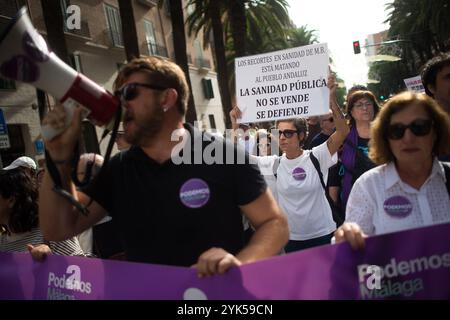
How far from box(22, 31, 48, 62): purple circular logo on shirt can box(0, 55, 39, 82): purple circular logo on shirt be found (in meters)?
0.03

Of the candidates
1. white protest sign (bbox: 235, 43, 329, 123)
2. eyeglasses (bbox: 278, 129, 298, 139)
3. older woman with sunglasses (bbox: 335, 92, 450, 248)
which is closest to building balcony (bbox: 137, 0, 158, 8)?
white protest sign (bbox: 235, 43, 329, 123)

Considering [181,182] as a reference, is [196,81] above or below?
above

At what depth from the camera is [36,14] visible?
18.0 metres

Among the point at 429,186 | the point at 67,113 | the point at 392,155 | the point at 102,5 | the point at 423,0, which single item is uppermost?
the point at 102,5

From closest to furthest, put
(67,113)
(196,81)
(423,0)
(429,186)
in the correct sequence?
1. (67,113)
2. (429,186)
3. (423,0)
4. (196,81)

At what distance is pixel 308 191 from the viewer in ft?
13.5

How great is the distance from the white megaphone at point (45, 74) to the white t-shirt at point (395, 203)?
4.14ft

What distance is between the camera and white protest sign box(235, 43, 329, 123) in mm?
4676

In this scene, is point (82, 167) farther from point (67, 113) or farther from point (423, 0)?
point (423, 0)

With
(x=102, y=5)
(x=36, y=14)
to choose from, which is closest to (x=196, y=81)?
(x=102, y=5)

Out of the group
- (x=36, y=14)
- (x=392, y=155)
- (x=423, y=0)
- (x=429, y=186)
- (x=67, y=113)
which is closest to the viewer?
(x=67, y=113)

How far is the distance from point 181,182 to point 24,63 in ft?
2.62

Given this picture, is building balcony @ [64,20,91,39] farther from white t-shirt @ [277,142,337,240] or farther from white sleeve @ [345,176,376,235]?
Result: white sleeve @ [345,176,376,235]

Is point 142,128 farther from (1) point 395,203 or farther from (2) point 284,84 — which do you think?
(2) point 284,84
